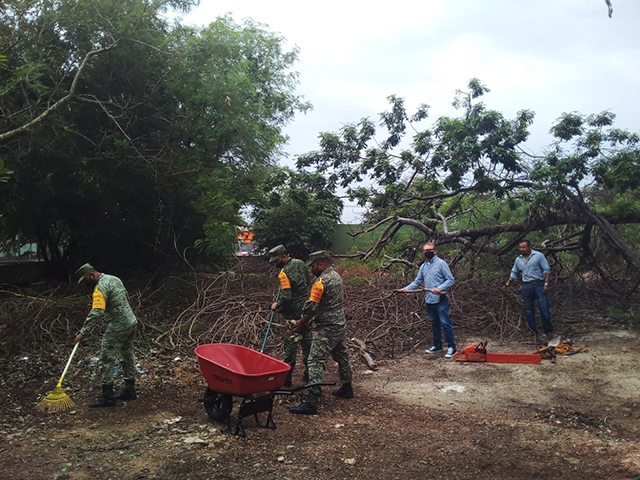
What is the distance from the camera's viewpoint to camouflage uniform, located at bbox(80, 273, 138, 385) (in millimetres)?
5516

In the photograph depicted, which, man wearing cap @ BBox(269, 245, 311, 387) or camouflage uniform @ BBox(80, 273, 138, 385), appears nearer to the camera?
camouflage uniform @ BBox(80, 273, 138, 385)

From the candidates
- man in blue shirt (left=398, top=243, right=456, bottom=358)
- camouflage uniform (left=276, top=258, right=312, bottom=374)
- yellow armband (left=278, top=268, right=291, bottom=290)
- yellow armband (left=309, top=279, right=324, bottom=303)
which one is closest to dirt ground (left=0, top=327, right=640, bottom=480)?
man in blue shirt (left=398, top=243, right=456, bottom=358)

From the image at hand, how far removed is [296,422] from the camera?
16.3 feet

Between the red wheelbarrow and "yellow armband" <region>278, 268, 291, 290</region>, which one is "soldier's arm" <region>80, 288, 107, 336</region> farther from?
"yellow armband" <region>278, 268, 291, 290</region>

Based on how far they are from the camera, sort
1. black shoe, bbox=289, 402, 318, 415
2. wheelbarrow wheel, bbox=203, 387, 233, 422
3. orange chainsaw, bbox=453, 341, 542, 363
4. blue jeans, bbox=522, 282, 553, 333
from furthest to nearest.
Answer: blue jeans, bbox=522, 282, 553, 333 < orange chainsaw, bbox=453, 341, 542, 363 < black shoe, bbox=289, 402, 318, 415 < wheelbarrow wheel, bbox=203, 387, 233, 422

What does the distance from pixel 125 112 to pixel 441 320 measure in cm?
671

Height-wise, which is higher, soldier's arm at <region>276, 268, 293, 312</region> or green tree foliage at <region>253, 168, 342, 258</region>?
green tree foliage at <region>253, 168, 342, 258</region>

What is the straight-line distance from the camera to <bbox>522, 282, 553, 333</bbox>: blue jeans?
769 cm

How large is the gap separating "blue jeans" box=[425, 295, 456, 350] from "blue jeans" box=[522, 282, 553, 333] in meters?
1.41

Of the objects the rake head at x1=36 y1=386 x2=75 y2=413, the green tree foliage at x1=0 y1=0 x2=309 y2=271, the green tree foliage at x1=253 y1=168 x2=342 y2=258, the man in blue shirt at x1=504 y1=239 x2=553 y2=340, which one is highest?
the green tree foliage at x1=0 y1=0 x2=309 y2=271

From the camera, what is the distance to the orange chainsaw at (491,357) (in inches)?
266

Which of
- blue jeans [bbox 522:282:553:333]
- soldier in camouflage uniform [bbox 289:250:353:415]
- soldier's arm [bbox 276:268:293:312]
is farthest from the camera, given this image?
blue jeans [bbox 522:282:553:333]

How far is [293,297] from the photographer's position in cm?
626

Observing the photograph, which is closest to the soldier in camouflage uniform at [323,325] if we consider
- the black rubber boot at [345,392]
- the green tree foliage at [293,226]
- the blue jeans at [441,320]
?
the black rubber boot at [345,392]
